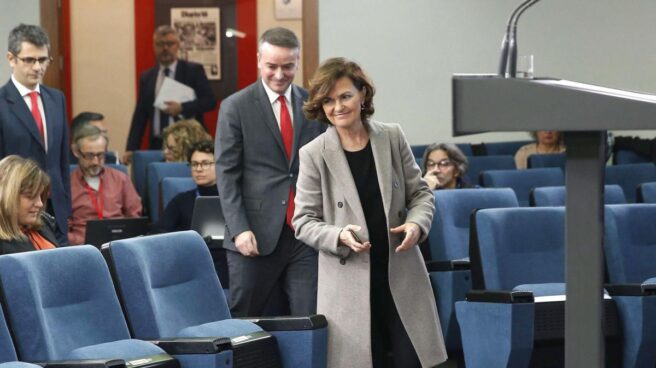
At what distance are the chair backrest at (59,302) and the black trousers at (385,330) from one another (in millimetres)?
760

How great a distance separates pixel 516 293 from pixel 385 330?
0.43 m

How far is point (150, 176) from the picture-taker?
7094mm

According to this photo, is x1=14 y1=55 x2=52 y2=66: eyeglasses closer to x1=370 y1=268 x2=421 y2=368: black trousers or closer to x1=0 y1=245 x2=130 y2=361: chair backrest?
x1=0 y1=245 x2=130 y2=361: chair backrest

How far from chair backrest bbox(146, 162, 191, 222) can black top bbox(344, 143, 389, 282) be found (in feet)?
11.6

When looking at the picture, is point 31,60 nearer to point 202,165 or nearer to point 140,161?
point 202,165

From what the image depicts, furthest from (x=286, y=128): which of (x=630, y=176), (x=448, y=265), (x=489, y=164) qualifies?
(x=489, y=164)

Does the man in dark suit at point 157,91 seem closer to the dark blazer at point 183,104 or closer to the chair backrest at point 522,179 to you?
the dark blazer at point 183,104

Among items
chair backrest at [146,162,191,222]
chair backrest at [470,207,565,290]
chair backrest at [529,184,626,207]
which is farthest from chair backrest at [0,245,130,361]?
chair backrest at [146,162,191,222]

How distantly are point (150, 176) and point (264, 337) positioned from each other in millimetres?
3736

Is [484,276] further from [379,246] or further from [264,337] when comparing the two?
[264,337]

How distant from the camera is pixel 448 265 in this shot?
15.2ft

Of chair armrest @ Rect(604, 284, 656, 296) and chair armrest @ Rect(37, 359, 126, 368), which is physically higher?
chair armrest @ Rect(37, 359, 126, 368)

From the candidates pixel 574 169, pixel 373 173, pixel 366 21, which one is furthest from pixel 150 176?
pixel 574 169

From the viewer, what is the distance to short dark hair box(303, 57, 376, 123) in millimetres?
3680
